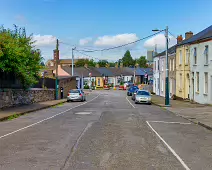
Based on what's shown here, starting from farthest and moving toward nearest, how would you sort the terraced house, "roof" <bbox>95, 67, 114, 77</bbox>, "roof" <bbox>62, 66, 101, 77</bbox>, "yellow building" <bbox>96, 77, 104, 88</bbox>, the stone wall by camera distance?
1. "roof" <bbox>95, 67, 114, 77</bbox>
2. "yellow building" <bbox>96, 77, 104, 88</bbox>
3. "roof" <bbox>62, 66, 101, 77</bbox>
4. the terraced house
5. the stone wall

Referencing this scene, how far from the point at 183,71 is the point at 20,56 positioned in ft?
70.8

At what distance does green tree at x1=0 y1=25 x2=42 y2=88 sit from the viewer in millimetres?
22984

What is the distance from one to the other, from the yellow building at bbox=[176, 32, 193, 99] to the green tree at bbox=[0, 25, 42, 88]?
17689 millimetres

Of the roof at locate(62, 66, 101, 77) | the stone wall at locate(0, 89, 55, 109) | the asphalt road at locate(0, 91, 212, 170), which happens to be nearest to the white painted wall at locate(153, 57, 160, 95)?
the stone wall at locate(0, 89, 55, 109)

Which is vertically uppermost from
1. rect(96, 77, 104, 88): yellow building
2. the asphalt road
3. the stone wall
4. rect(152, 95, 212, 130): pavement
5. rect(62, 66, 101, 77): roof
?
rect(62, 66, 101, 77): roof

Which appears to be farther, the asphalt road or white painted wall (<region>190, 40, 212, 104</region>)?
white painted wall (<region>190, 40, 212, 104</region>)

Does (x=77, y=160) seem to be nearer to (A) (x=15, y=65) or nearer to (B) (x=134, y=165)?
(B) (x=134, y=165)

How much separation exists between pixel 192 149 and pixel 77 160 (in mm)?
4030

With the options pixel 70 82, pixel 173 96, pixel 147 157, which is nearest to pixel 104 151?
pixel 147 157

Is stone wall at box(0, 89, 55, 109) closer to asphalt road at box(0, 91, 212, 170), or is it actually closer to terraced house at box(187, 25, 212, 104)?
asphalt road at box(0, 91, 212, 170)

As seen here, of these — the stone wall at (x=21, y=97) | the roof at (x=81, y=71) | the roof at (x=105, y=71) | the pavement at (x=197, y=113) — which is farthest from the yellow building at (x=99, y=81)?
the pavement at (x=197, y=113)

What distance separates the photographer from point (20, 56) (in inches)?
967

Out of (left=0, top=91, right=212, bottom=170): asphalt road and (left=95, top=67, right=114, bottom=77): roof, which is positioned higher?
(left=95, top=67, right=114, bottom=77): roof

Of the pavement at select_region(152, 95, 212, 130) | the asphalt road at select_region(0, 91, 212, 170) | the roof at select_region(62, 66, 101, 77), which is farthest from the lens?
the roof at select_region(62, 66, 101, 77)
